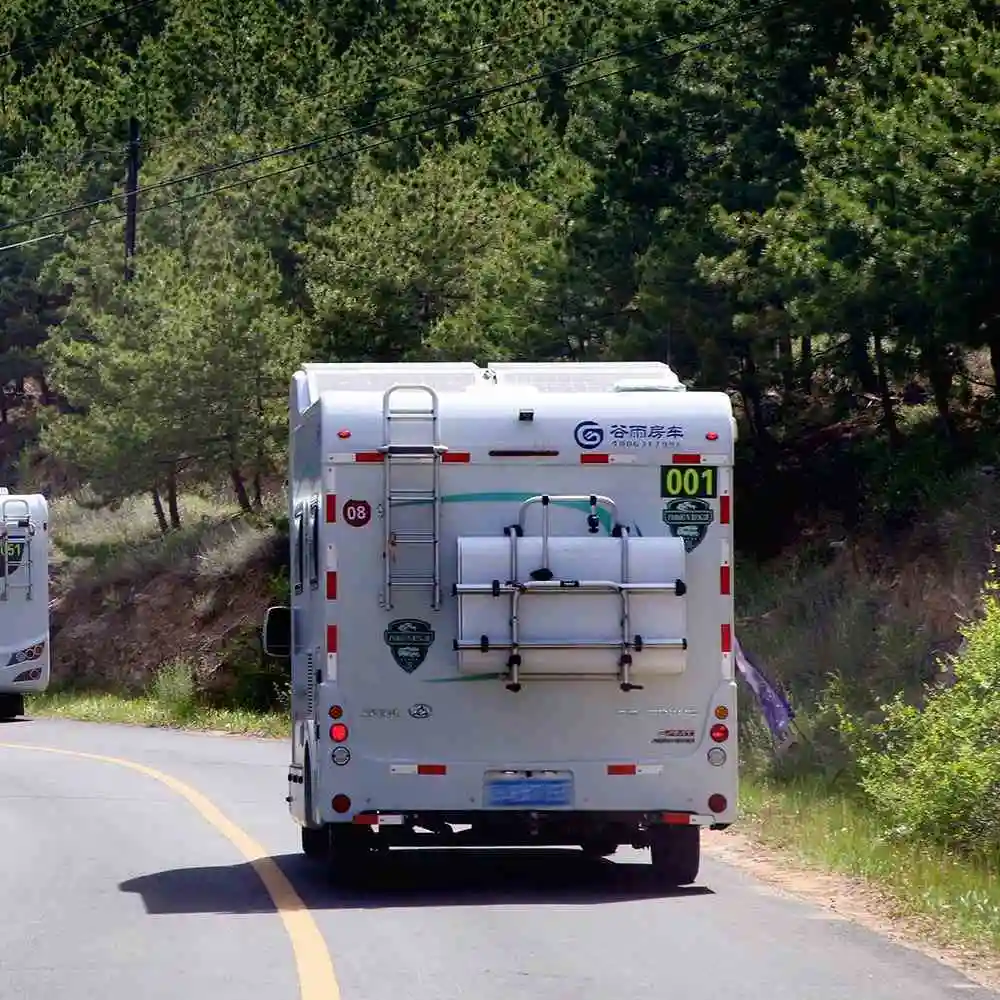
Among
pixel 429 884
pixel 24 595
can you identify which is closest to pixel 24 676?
pixel 24 595

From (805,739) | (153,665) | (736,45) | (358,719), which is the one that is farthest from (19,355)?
(358,719)

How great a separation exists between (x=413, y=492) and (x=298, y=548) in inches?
68.7

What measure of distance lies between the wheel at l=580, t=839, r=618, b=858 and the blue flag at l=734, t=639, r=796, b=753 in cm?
385

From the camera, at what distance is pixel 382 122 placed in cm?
4725

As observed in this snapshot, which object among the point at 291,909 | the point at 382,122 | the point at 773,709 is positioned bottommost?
the point at 291,909

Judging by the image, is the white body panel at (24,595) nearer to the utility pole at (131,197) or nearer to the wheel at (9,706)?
the wheel at (9,706)

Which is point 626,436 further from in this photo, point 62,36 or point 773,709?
point 62,36

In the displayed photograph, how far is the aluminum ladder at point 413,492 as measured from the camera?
12.1 meters

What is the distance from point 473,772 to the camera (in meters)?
12.2

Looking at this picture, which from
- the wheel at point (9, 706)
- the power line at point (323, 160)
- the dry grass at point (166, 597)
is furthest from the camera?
the power line at point (323, 160)

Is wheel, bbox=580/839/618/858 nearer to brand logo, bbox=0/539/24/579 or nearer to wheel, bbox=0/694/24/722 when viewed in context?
brand logo, bbox=0/539/24/579

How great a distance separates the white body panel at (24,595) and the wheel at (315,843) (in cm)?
2007

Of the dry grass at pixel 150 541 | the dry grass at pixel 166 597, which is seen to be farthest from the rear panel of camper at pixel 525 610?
the dry grass at pixel 150 541

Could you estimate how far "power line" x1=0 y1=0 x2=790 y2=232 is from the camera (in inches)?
1159
